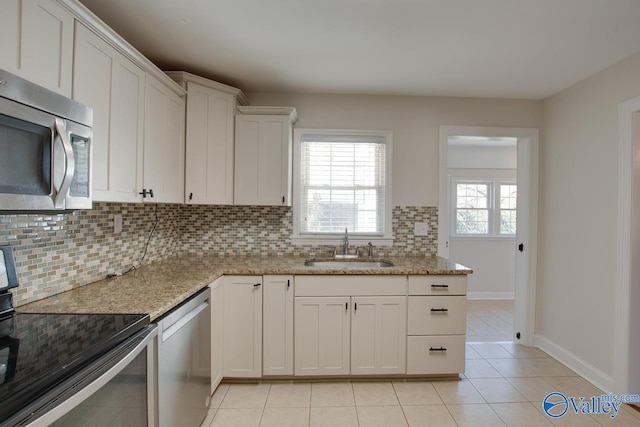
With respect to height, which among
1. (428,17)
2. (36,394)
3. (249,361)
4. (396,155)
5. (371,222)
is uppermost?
(428,17)

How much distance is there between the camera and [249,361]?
2352 millimetres

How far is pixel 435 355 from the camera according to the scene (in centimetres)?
241

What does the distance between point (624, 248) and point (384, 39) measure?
223cm

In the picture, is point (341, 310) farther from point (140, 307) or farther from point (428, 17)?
point (428, 17)

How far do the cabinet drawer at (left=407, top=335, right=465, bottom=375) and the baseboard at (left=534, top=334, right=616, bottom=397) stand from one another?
103 centimetres

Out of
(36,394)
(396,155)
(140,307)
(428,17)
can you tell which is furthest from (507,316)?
(36,394)

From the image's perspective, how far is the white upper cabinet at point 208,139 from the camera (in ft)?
7.92

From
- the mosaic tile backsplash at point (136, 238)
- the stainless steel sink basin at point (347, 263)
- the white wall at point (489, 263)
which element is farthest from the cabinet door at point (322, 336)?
the white wall at point (489, 263)

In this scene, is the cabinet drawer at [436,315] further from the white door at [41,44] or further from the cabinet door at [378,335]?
the white door at [41,44]

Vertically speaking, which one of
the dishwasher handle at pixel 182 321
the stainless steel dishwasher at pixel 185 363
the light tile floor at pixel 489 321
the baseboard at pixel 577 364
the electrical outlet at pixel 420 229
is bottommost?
the light tile floor at pixel 489 321

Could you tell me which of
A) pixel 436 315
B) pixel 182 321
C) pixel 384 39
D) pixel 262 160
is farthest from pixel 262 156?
pixel 436 315

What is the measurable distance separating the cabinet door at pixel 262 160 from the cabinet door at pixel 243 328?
70cm

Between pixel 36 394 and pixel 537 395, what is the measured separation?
2.88 m

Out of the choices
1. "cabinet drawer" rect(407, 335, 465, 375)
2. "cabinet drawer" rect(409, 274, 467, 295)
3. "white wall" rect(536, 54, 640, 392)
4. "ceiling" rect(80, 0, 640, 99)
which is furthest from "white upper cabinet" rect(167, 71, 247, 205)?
"white wall" rect(536, 54, 640, 392)
